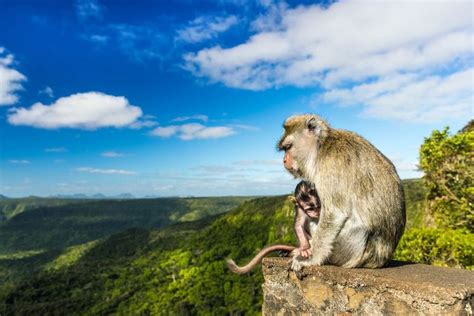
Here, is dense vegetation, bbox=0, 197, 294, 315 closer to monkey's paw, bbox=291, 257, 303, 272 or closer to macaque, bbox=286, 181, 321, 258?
macaque, bbox=286, 181, 321, 258

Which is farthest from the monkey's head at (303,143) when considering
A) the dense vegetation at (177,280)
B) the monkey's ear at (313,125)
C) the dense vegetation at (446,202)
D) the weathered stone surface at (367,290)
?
the dense vegetation at (177,280)

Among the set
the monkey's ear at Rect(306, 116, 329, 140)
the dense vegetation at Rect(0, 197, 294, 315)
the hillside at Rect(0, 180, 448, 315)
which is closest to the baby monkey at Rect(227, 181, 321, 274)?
the monkey's ear at Rect(306, 116, 329, 140)

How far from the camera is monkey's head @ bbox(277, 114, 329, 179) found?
4777 mm

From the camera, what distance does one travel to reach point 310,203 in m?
4.81

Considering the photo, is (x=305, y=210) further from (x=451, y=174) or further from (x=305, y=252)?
(x=451, y=174)

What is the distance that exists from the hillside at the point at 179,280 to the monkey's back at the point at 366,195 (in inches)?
2281

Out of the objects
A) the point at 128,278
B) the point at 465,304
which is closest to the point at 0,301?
the point at 128,278

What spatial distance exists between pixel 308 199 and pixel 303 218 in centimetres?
23

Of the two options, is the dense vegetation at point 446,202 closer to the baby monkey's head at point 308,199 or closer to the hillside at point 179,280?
the baby monkey's head at point 308,199

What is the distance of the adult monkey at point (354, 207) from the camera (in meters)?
4.34

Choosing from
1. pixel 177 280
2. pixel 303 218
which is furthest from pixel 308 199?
pixel 177 280

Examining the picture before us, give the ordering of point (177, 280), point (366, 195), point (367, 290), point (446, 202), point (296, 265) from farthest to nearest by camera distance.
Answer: point (177, 280)
point (446, 202)
point (296, 265)
point (366, 195)
point (367, 290)

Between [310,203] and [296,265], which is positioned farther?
[310,203]

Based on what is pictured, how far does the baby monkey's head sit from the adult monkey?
0.13 meters
